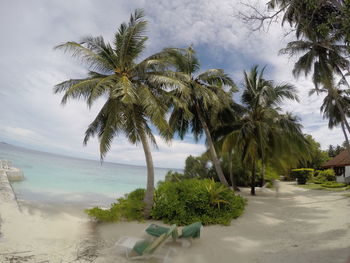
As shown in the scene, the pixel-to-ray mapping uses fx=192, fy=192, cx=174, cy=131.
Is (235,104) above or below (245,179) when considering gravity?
above

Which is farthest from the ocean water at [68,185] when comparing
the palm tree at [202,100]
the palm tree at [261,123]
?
the palm tree at [261,123]

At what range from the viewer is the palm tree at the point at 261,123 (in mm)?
11688

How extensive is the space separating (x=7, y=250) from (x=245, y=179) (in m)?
17.7

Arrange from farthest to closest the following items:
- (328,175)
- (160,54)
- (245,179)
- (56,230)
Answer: (328,175), (245,179), (160,54), (56,230)

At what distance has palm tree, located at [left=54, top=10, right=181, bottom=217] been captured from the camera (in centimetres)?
751

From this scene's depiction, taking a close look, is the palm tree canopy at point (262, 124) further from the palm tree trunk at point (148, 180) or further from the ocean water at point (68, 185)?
the ocean water at point (68, 185)

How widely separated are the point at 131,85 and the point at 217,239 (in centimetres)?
601

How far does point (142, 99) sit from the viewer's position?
24.8ft

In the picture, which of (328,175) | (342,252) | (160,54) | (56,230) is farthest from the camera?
(328,175)

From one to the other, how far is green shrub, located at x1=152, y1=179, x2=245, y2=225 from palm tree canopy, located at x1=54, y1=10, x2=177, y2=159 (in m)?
2.43

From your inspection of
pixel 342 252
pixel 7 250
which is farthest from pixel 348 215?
pixel 7 250

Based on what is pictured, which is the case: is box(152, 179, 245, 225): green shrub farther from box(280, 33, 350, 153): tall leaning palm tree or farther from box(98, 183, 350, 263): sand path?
box(280, 33, 350, 153): tall leaning palm tree

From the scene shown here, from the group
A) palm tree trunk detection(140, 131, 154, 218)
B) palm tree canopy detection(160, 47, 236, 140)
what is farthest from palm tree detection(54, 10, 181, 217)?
palm tree canopy detection(160, 47, 236, 140)

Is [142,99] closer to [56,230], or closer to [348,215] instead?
[56,230]
